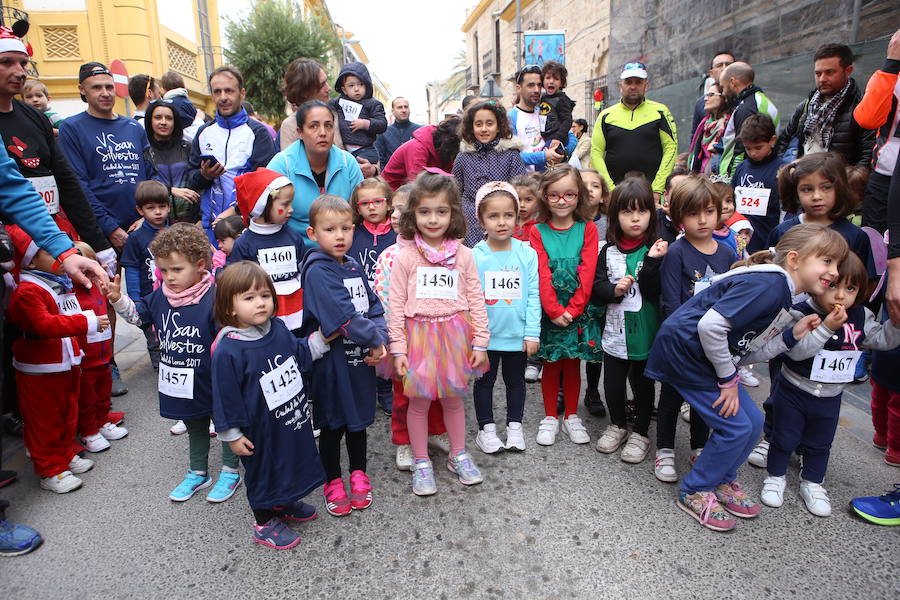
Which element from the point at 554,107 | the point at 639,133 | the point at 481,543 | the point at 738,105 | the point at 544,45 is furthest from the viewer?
the point at 544,45

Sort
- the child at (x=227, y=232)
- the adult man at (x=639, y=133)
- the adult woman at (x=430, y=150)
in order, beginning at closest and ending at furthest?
1. the child at (x=227, y=232)
2. the adult woman at (x=430, y=150)
3. the adult man at (x=639, y=133)

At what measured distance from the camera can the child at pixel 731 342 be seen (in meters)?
2.41

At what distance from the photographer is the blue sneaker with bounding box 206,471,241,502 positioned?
9.53ft

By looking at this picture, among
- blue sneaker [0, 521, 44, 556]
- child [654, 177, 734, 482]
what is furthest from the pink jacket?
blue sneaker [0, 521, 44, 556]

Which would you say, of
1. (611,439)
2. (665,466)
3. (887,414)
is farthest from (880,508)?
(611,439)

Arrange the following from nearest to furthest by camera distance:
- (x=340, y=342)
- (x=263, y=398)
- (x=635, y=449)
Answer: (x=263, y=398)
(x=340, y=342)
(x=635, y=449)

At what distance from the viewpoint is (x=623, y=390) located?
11.0 feet

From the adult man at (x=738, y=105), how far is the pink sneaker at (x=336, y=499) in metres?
4.24

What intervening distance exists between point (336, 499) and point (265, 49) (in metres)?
16.7

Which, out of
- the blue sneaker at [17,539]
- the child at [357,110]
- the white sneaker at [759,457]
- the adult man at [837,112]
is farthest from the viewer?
the child at [357,110]

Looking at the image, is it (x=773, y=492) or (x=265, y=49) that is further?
(x=265, y=49)

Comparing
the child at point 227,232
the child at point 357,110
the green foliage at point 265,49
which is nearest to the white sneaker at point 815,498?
the child at point 227,232

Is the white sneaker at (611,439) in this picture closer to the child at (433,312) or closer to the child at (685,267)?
the child at (685,267)

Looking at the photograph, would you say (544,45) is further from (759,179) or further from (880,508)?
(880,508)
